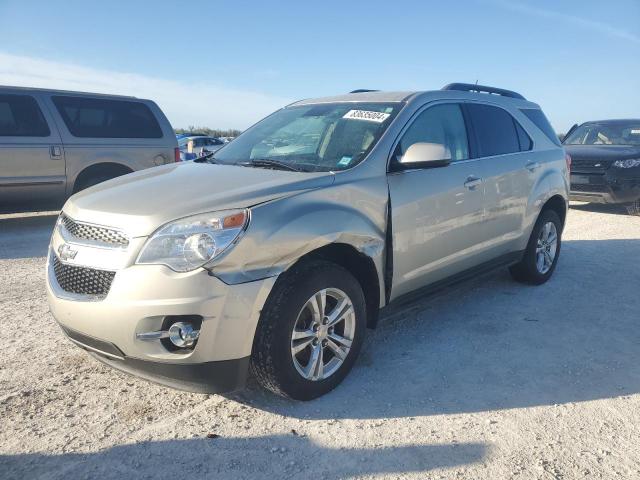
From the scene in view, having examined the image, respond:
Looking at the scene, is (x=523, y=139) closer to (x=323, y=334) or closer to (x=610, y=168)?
(x=323, y=334)

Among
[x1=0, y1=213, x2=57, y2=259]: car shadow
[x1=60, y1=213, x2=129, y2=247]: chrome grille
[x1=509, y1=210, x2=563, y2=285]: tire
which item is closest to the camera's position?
[x1=60, y1=213, x2=129, y2=247]: chrome grille

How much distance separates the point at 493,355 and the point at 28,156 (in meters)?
6.53

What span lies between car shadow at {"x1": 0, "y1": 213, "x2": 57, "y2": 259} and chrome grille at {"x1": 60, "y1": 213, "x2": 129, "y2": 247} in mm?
3625

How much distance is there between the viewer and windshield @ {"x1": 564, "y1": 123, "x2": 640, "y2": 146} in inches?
412

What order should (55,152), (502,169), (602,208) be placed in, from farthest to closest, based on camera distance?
(602,208), (55,152), (502,169)

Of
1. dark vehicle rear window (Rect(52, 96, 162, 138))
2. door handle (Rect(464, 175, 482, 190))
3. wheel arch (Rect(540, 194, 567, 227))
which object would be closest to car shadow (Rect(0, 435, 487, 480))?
door handle (Rect(464, 175, 482, 190))

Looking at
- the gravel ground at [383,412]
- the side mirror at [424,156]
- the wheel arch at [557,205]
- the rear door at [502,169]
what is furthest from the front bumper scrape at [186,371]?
the wheel arch at [557,205]

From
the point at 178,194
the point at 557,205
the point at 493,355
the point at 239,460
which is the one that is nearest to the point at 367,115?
the point at 178,194

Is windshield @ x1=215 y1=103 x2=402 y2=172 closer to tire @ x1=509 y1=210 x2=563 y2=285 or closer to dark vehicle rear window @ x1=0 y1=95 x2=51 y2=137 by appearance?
tire @ x1=509 y1=210 x2=563 y2=285

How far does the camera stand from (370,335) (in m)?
3.98

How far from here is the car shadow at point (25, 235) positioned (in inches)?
243

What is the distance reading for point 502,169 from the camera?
14.5 ft

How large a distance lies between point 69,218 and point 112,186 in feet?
1.27

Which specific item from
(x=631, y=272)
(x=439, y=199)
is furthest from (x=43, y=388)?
(x=631, y=272)
